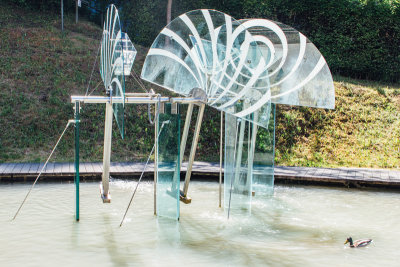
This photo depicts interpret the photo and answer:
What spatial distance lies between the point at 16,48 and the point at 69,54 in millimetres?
1486

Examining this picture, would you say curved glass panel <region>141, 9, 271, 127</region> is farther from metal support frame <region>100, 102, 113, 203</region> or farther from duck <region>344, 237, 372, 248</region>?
duck <region>344, 237, 372, 248</region>

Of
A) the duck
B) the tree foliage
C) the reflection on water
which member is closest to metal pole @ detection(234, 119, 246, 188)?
the reflection on water

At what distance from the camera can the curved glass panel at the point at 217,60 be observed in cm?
514

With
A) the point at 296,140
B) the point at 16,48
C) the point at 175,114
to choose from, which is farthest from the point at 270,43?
the point at 16,48

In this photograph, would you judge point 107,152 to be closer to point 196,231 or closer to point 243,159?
point 196,231

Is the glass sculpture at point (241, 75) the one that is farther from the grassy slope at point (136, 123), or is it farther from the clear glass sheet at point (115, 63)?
the grassy slope at point (136, 123)

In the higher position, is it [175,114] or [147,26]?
[147,26]

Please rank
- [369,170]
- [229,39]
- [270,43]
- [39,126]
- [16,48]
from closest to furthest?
1. [229,39]
2. [270,43]
3. [369,170]
4. [39,126]
5. [16,48]

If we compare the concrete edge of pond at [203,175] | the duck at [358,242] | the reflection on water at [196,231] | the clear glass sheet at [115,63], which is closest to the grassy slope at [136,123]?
the concrete edge of pond at [203,175]

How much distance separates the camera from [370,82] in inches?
515

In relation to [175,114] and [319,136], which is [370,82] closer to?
[319,136]

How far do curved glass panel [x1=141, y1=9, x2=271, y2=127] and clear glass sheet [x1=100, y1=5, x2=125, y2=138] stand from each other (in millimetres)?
715

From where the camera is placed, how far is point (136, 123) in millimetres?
10945

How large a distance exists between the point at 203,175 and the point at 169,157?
2.96 metres
